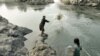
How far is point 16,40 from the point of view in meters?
21.6

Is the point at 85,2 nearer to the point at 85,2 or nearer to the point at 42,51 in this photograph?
the point at 85,2

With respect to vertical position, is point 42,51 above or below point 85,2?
above

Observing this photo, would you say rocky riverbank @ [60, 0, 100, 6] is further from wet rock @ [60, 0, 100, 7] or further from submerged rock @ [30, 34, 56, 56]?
submerged rock @ [30, 34, 56, 56]

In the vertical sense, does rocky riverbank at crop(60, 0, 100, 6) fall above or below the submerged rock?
A: below

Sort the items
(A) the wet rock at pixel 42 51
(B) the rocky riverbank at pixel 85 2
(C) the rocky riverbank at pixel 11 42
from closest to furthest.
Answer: (A) the wet rock at pixel 42 51 < (C) the rocky riverbank at pixel 11 42 < (B) the rocky riverbank at pixel 85 2

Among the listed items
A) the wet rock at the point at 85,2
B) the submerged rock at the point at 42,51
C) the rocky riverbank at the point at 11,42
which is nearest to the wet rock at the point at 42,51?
the submerged rock at the point at 42,51

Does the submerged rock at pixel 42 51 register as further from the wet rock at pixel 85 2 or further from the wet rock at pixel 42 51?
the wet rock at pixel 85 2

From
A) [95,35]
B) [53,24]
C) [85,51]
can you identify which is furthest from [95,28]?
[85,51]

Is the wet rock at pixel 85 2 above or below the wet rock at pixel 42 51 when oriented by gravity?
below

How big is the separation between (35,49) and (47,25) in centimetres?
1229

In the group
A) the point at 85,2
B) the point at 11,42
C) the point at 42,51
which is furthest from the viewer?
the point at 85,2

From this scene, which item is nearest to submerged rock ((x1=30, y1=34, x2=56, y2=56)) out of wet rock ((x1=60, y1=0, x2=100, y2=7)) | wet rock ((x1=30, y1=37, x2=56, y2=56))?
wet rock ((x1=30, y1=37, x2=56, y2=56))

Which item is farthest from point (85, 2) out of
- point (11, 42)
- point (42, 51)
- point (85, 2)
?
point (42, 51)

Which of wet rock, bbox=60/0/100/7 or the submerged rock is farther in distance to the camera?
wet rock, bbox=60/0/100/7
